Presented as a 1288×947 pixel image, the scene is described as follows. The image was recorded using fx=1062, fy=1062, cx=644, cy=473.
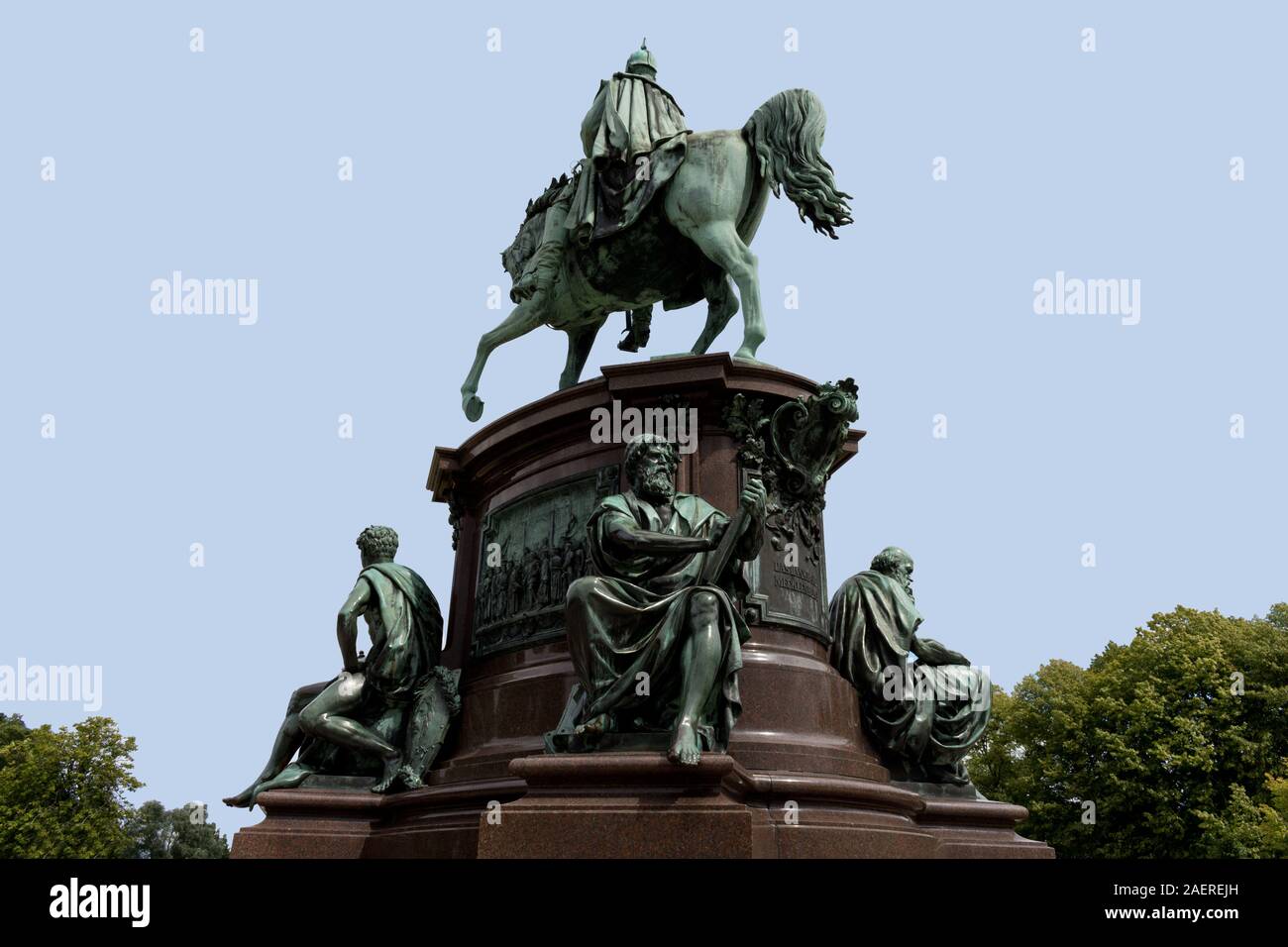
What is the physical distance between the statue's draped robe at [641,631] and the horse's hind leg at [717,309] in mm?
3870


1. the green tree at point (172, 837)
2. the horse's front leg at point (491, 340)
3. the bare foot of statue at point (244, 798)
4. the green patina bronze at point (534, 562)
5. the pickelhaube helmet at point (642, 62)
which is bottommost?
the green tree at point (172, 837)

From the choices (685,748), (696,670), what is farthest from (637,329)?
(685,748)

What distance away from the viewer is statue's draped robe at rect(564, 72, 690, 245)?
37.1 feet

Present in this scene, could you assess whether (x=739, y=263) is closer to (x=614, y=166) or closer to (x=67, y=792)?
(x=614, y=166)

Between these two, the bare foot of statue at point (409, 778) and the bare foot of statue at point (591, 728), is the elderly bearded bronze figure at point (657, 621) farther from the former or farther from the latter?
the bare foot of statue at point (409, 778)

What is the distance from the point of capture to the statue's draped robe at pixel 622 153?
1131 cm

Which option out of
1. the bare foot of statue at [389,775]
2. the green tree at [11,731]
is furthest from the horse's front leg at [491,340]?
the green tree at [11,731]

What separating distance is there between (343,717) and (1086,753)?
26981 millimetres

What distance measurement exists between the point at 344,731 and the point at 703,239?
6.00 meters

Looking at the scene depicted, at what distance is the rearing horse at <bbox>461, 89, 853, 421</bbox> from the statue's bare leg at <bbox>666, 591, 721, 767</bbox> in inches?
133

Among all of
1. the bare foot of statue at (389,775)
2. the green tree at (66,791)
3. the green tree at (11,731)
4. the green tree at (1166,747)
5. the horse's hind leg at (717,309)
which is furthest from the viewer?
the green tree at (11,731)

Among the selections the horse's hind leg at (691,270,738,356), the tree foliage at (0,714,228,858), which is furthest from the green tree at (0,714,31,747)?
the horse's hind leg at (691,270,738,356)

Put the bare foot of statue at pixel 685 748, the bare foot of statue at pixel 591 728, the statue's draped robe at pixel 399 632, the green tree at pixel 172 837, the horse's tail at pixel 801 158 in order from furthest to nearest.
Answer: the green tree at pixel 172 837, the horse's tail at pixel 801 158, the statue's draped robe at pixel 399 632, the bare foot of statue at pixel 591 728, the bare foot of statue at pixel 685 748
